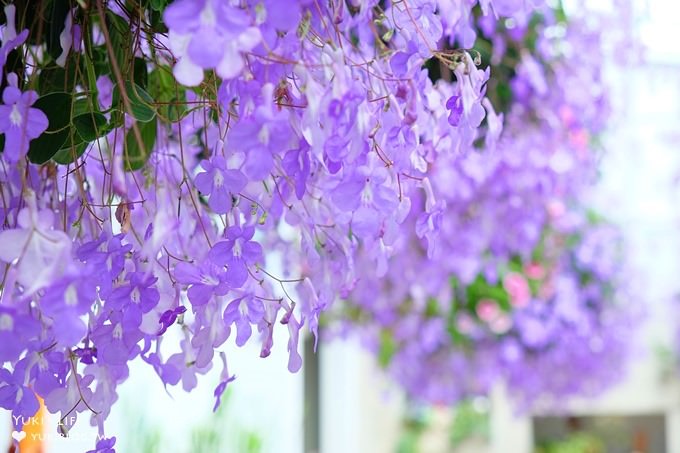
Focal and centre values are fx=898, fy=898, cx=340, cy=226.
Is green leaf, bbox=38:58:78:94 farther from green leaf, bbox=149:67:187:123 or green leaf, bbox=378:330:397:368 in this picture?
green leaf, bbox=378:330:397:368

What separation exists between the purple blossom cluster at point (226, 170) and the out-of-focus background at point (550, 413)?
1344 millimetres

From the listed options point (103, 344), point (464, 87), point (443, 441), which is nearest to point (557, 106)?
point (464, 87)

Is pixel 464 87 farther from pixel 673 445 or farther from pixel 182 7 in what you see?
pixel 673 445

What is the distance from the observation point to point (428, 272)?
6.99ft

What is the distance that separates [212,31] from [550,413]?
14.3 ft

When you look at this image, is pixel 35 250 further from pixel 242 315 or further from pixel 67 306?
pixel 242 315

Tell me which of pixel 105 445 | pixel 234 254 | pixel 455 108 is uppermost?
pixel 455 108

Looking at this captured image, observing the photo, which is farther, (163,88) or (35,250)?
(163,88)

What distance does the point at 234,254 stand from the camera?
0.55m

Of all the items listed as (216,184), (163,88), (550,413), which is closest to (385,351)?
(550,413)

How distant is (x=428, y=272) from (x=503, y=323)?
34.1 inches

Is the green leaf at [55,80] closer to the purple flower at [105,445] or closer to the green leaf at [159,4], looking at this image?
the green leaf at [159,4]

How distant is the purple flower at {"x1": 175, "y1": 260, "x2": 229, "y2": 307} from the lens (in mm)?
Result: 546

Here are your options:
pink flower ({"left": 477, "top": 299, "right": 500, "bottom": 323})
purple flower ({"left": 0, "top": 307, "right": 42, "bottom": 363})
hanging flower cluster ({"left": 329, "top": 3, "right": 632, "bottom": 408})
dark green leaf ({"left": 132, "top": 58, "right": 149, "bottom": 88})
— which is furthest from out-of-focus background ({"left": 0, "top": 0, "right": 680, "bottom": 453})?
purple flower ({"left": 0, "top": 307, "right": 42, "bottom": 363})
